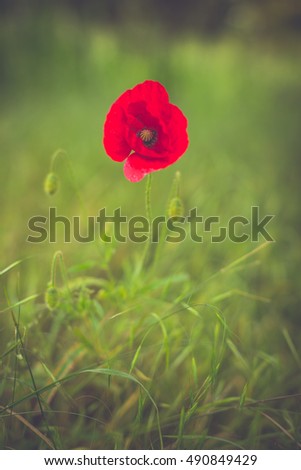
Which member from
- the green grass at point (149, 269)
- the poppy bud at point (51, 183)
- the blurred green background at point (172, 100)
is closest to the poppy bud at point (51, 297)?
the green grass at point (149, 269)

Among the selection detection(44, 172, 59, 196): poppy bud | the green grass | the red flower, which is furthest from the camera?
detection(44, 172, 59, 196): poppy bud

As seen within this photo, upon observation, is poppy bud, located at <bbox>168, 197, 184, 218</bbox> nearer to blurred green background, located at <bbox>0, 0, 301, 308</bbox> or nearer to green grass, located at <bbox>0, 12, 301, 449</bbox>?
green grass, located at <bbox>0, 12, 301, 449</bbox>

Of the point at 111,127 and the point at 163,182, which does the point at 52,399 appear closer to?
the point at 111,127

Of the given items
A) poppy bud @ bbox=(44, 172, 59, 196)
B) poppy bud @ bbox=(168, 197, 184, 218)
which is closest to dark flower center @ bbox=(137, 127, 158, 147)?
poppy bud @ bbox=(168, 197, 184, 218)

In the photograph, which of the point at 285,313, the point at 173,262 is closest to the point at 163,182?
the point at 173,262

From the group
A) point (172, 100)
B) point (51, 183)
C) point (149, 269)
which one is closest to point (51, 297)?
point (51, 183)

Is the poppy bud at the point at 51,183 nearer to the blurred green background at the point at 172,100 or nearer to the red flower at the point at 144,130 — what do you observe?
the red flower at the point at 144,130
